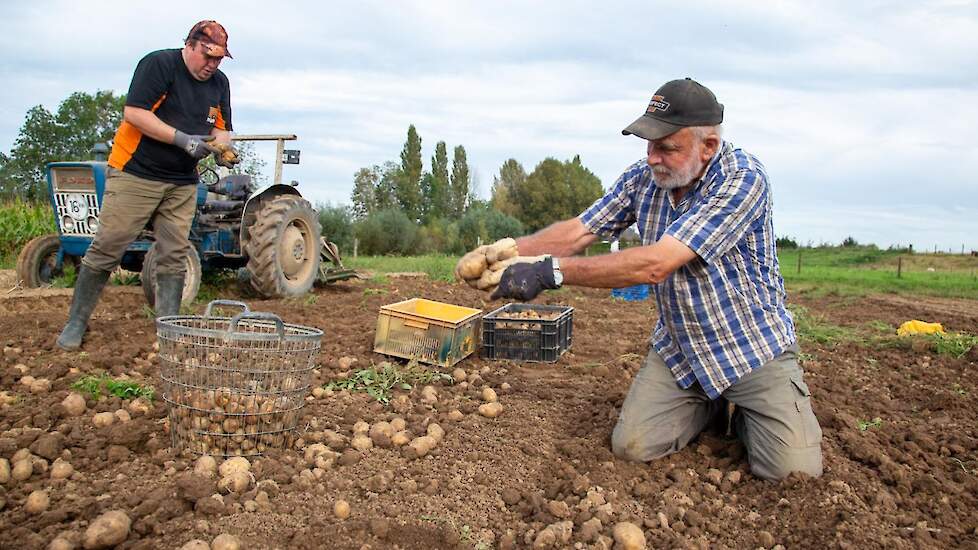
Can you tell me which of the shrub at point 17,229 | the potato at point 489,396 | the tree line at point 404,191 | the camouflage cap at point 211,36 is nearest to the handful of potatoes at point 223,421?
the potato at point 489,396

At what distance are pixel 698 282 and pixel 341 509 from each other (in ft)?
5.59

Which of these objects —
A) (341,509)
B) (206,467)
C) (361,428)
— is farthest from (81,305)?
(341,509)

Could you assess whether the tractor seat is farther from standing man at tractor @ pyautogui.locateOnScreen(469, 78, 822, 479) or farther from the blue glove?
the blue glove

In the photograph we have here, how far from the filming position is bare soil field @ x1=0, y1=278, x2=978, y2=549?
2.34m

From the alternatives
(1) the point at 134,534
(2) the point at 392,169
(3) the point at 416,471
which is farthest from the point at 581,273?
(2) the point at 392,169

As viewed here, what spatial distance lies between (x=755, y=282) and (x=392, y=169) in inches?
1361

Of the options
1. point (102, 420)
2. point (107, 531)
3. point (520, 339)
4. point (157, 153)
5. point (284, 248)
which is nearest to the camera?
point (107, 531)

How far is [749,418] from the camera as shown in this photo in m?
3.25

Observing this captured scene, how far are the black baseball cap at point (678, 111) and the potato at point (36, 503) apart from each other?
8.04 feet

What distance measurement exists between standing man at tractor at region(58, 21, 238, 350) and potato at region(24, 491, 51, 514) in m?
2.22

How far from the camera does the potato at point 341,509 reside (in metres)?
2.42

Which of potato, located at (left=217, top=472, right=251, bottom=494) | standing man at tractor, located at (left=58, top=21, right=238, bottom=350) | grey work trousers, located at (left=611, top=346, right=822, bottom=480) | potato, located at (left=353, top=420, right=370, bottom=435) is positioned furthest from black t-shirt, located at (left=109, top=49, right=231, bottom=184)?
grey work trousers, located at (left=611, top=346, right=822, bottom=480)

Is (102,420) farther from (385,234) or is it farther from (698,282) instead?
(385,234)

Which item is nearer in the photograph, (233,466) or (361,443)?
(233,466)
